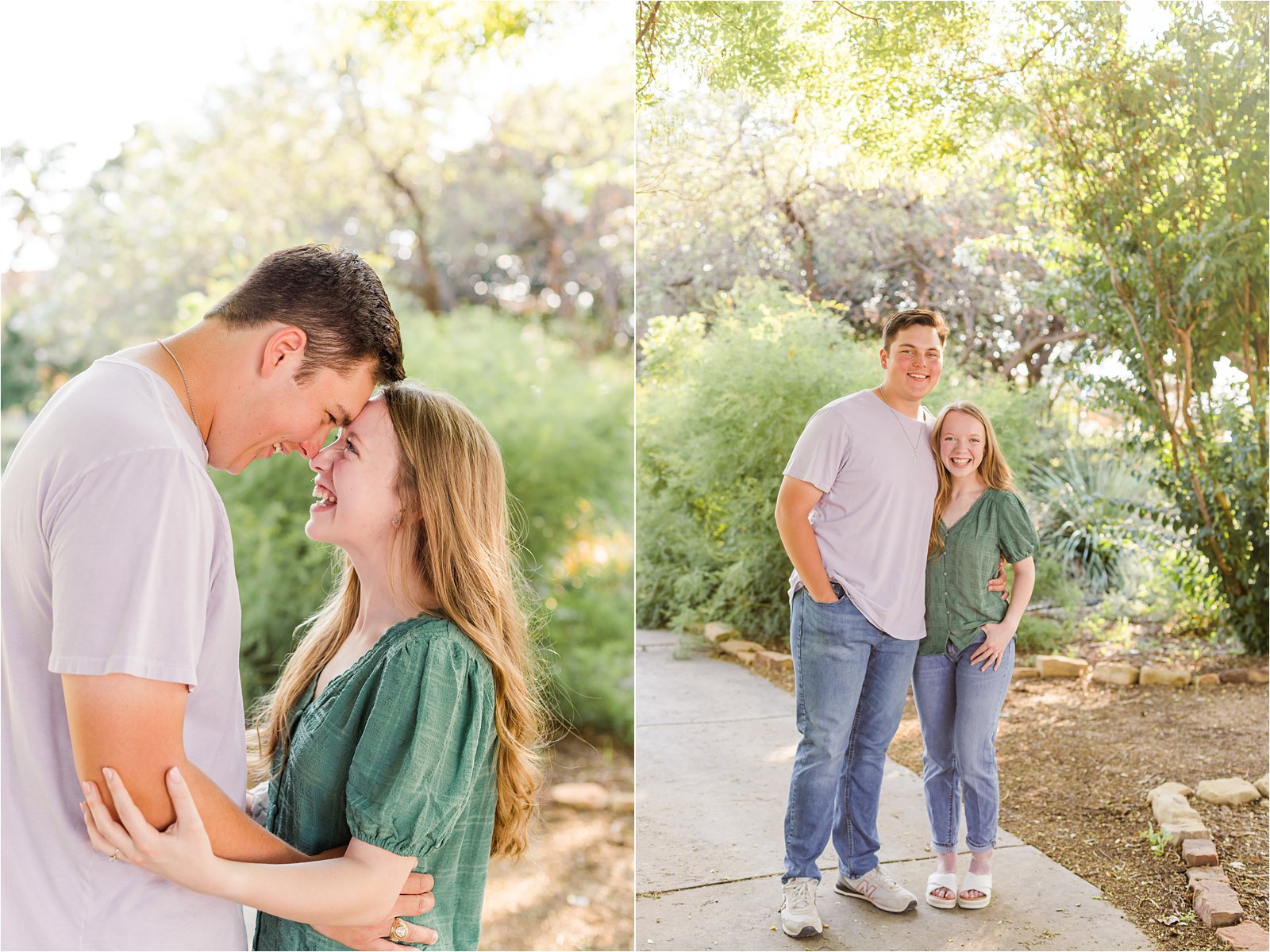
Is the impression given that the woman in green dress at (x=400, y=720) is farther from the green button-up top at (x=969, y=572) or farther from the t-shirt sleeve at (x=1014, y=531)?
the t-shirt sleeve at (x=1014, y=531)

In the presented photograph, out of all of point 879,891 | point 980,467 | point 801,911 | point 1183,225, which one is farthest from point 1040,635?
point 1183,225

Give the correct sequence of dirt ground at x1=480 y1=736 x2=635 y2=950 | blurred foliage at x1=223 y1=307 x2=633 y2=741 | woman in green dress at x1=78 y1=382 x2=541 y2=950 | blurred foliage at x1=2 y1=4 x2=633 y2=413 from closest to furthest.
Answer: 1. woman in green dress at x1=78 y1=382 x2=541 y2=950
2. dirt ground at x1=480 y1=736 x2=635 y2=950
3. blurred foliage at x1=223 y1=307 x2=633 y2=741
4. blurred foliage at x1=2 y1=4 x2=633 y2=413

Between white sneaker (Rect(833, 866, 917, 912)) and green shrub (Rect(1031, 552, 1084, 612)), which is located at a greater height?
green shrub (Rect(1031, 552, 1084, 612))

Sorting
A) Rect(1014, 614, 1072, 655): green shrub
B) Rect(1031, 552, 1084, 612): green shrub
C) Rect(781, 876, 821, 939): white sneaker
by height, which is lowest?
Rect(781, 876, 821, 939): white sneaker

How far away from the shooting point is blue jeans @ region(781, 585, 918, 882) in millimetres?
2428

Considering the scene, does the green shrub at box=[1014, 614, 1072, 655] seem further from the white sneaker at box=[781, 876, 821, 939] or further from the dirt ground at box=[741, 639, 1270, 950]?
the white sneaker at box=[781, 876, 821, 939]

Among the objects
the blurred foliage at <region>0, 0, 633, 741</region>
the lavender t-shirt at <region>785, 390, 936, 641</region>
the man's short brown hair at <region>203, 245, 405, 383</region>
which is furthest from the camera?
the blurred foliage at <region>0, 0, 633, 741</region>

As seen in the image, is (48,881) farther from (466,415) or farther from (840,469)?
(840,469)

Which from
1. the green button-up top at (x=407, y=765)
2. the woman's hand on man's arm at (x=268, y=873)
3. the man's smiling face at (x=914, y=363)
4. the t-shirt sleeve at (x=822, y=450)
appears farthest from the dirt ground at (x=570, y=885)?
the woman's hand on man's arm at (x=268, y=873)

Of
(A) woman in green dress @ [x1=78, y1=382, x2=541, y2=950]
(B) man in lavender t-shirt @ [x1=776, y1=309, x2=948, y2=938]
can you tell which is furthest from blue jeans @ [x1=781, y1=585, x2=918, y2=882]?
(A) woman in green dress @ [x1=78, y1=382, x2=541, y2=950]

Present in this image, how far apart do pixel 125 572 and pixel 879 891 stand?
191 centimetres

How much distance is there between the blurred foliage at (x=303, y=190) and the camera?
7.36 m

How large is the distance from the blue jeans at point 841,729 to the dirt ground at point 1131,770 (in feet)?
0.28

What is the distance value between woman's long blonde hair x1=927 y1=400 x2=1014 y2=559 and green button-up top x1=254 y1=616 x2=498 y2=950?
1275mm
